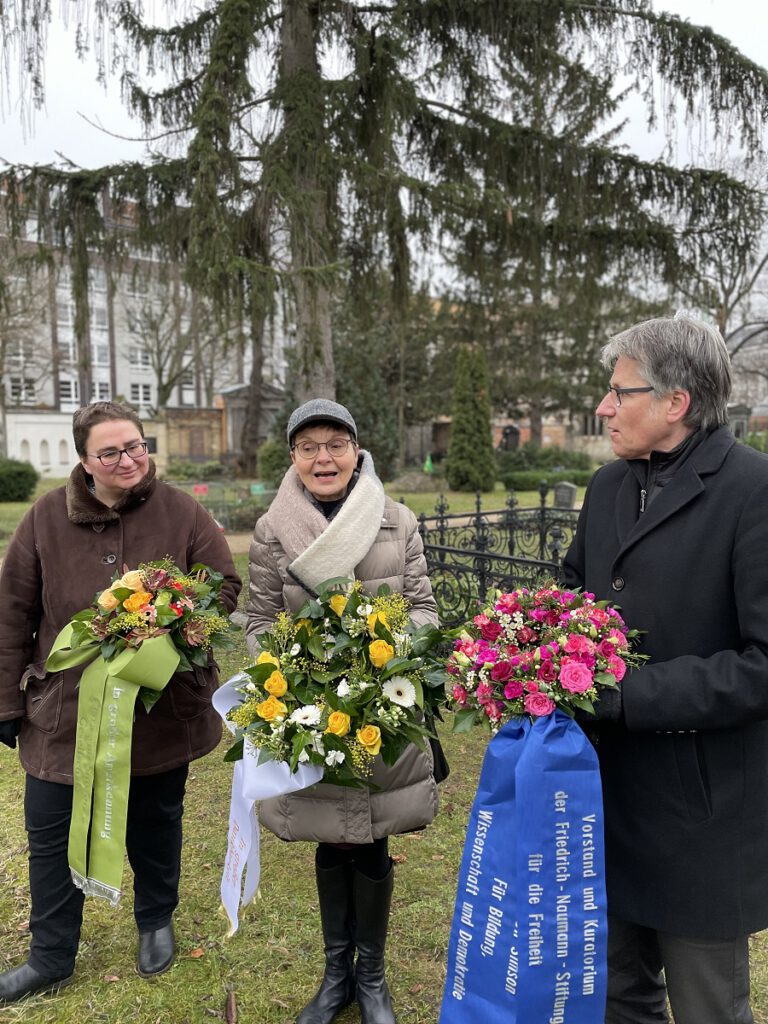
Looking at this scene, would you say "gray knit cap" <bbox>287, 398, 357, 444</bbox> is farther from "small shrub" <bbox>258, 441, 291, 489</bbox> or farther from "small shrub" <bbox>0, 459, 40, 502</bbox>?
"small shrub" <bbox>0, 459, 40, 502</bbox>

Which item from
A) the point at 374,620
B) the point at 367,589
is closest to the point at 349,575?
the point at 367,589

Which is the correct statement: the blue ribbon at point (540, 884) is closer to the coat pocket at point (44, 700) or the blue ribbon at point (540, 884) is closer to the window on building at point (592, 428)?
the coat pocket at point (44, 700)

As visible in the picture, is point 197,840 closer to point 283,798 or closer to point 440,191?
point 283,798

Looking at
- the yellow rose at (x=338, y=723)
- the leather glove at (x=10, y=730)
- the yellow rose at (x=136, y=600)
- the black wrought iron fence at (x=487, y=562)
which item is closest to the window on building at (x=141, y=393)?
the black wrought iron fence at (x=487, y=562)

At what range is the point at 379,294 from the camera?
9227 mm

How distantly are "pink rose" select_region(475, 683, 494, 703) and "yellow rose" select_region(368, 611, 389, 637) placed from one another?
1.18ft

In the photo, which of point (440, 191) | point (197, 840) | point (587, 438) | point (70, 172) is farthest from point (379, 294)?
point (587, 438)

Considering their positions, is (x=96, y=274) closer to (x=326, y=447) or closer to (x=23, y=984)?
(x=326, y=447)

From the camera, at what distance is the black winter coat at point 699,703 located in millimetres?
1591

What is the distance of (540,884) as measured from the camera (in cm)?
168

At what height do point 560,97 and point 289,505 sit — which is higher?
point 560,97

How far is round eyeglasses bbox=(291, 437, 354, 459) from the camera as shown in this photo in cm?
239

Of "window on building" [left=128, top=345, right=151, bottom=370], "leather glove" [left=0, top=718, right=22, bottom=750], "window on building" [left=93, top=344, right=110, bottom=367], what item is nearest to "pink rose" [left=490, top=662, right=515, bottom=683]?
"leather glove" [left=0, top=718, right=22, bottom=750]

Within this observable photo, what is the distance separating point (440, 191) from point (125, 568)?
20.4 ft
